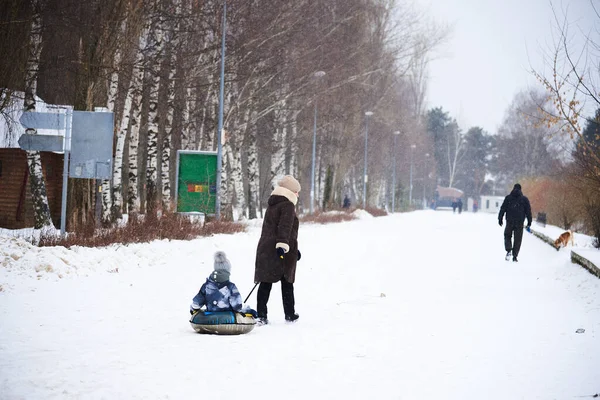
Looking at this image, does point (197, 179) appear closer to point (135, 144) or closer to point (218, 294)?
point (135, 144)

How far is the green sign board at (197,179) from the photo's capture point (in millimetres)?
24578

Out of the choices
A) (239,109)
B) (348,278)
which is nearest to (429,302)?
(348,278)

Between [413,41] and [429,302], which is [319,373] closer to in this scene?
[429,302]

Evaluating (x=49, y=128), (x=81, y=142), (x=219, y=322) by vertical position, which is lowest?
(x=219, y=322)

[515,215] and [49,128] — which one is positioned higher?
[49,128]

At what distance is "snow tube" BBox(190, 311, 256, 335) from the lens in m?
8.12

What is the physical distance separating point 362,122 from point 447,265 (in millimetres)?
37885

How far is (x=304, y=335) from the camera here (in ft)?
27.3

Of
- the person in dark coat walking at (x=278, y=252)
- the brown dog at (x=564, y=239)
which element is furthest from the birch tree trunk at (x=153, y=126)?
the person in dark coat walking at (x=278, y=252)

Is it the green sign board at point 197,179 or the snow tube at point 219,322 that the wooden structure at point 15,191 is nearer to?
the green sign board at point 197,179

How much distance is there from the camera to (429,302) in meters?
11.4

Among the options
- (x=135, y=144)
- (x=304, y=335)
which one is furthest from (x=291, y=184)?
(x=135, y=144)

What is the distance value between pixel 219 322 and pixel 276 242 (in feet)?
4.57

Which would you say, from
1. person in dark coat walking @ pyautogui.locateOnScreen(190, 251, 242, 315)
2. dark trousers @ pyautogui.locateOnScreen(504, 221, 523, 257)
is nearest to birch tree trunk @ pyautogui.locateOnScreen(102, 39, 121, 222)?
dark trousers @ pyautogui.locateOnScreen(504, 221, 523, 257)
